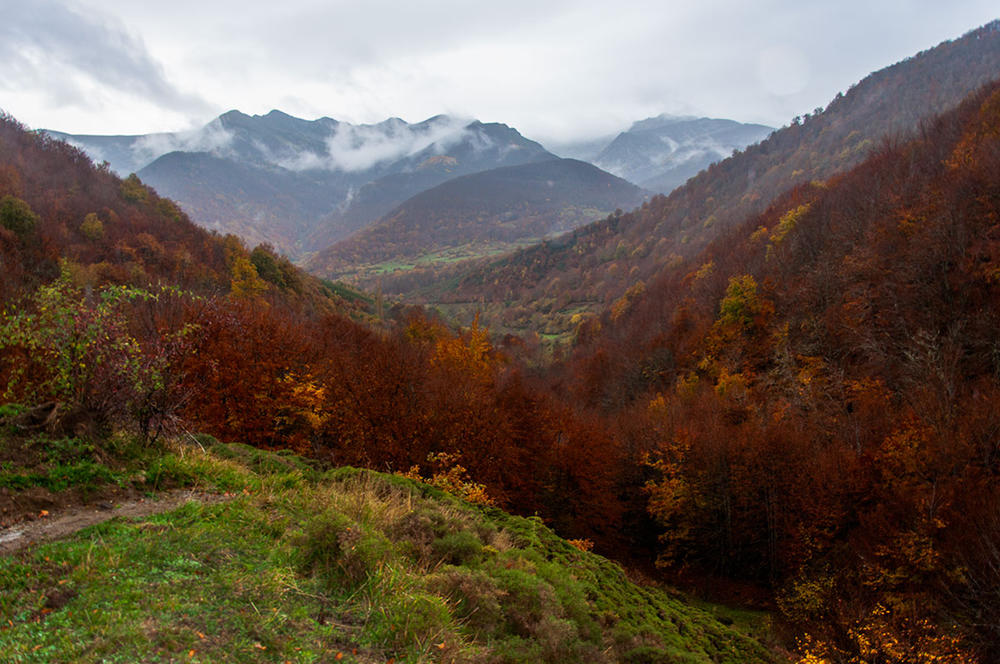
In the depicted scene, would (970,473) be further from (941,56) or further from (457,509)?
(941,56)

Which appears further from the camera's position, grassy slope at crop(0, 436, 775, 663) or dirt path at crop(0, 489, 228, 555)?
dirt path at crop(0, 489, 228, 555)

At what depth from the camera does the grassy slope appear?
4.45m

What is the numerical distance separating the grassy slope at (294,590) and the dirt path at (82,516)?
0.34 m

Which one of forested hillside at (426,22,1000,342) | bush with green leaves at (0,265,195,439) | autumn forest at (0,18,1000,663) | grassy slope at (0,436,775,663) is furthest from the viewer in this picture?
forested hillside at (426,22,1000,342)

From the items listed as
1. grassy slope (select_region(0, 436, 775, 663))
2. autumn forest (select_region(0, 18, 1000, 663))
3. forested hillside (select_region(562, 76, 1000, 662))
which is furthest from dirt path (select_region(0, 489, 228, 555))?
forested hillside (select_region(562, 76, 1000, 662))

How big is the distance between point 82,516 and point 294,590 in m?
3.38

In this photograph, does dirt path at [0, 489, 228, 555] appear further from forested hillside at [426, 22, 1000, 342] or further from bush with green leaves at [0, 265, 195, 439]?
forested hillside at [426, 22, 1000, 342]

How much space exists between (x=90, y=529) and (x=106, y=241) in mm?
88567

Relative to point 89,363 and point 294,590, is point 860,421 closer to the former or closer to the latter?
point 294,590

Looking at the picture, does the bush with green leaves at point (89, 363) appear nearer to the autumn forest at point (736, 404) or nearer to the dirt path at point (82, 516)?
the autumn forest at point (736, 404)

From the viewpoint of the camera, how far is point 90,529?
6004mm

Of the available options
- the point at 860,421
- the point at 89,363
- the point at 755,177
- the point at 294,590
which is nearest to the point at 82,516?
the point at 89,363

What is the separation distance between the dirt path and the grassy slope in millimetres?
345

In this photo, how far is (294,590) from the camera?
5715mm
